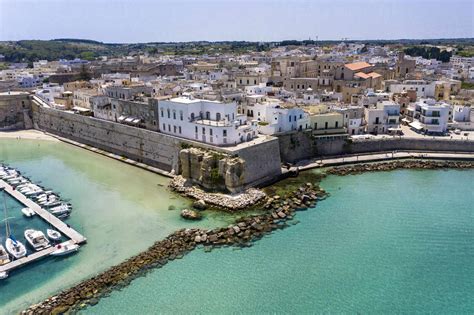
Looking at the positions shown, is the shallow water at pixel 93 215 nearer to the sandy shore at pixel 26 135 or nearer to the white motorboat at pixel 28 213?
the white motorboat at pixel 28 213

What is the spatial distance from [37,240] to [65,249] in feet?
6.66

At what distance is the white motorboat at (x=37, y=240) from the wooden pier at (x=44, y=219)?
427 millimetres

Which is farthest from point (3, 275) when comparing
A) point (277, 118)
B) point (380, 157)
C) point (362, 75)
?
point (362, 75)

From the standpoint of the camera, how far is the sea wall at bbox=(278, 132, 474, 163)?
105 feet

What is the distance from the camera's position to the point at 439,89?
43688mm

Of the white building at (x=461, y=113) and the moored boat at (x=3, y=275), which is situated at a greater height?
the white building at (x=461, y=113)

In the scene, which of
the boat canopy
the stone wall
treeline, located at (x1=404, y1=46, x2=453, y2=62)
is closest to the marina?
the stone wall

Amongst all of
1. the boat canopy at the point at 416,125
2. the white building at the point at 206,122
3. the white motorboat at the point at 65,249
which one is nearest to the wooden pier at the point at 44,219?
the white motorboat at the point at 65,249

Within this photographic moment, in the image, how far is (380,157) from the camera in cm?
3244

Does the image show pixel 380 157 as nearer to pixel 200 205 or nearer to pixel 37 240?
pixel 200 205

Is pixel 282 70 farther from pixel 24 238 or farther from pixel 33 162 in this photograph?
pixel 24 238

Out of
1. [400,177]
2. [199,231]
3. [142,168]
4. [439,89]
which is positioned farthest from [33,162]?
[439,89]

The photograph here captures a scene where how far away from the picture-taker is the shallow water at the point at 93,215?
666 inches

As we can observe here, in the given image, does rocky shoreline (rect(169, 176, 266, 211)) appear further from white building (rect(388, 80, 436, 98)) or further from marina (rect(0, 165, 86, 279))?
white building (rect(388, 80, 436, 98))
